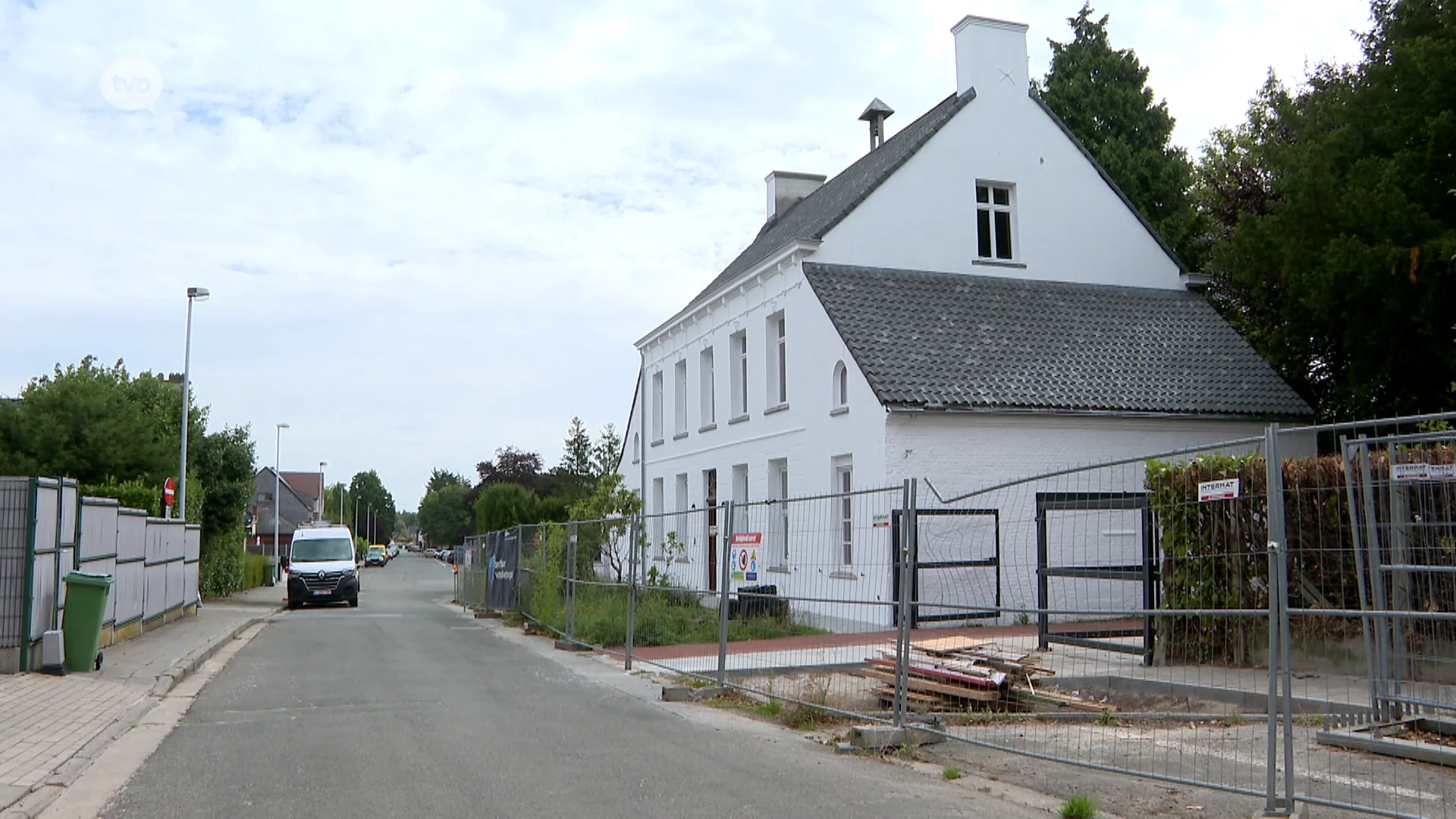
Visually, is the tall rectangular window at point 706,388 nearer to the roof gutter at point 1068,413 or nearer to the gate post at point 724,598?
the roof gutter at point 1068,413

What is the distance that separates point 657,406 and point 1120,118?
17778 millimetres

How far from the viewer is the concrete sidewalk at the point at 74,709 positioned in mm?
8023

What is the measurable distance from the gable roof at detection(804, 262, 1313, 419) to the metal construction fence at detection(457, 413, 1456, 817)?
728 cm

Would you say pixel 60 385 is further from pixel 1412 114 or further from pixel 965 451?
pixel 1412 114

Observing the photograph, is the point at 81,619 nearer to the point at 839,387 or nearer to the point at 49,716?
the point at 49,716

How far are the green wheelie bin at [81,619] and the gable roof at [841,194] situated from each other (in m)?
14.0

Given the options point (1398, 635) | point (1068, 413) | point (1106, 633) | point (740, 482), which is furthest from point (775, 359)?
point (1398, 635)

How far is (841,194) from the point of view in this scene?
27891 millimetres

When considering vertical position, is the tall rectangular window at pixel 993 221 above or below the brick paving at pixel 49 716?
above

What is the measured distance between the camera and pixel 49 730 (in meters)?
10.1

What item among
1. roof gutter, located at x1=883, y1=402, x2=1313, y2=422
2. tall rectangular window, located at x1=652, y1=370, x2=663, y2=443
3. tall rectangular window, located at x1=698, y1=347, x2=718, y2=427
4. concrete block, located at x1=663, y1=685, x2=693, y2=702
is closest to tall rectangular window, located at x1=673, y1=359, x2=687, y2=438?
tall rectangular window, located at x1=652, y1=370, x2=663, y2=443

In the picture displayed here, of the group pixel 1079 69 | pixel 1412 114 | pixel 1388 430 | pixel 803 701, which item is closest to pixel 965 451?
pixel 1388 430

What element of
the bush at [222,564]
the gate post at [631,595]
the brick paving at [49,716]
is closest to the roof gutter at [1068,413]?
the gate post at [631,595]

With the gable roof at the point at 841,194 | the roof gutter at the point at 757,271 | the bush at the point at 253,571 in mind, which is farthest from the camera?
Answer: the bush at the point at 253,571
